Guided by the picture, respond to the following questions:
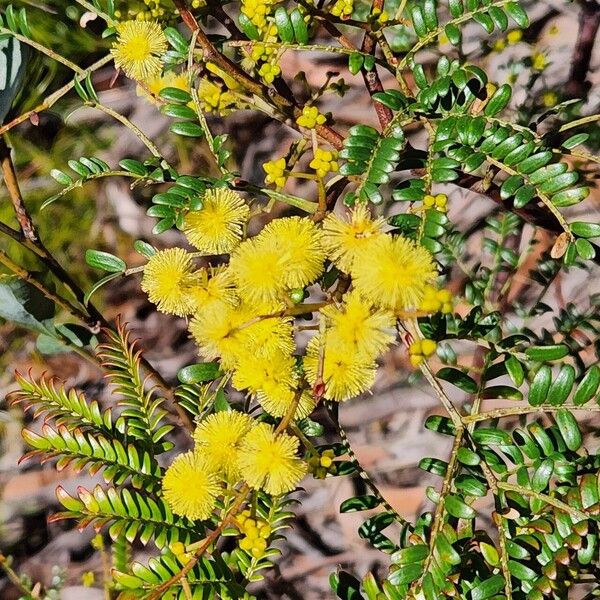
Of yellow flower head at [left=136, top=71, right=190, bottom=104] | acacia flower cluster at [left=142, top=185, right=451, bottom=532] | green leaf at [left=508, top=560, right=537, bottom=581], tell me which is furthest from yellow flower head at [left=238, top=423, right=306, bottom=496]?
yellow flower head at [left=136, top=71, right=190, bottom=104]

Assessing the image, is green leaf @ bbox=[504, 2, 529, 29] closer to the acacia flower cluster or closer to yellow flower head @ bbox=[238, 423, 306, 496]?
the acacia flower cluster

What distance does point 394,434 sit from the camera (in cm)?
175

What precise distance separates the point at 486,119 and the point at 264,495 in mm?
494

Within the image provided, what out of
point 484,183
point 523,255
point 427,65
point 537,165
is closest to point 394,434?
Answer: point 523,255

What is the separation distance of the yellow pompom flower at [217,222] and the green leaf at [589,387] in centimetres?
36

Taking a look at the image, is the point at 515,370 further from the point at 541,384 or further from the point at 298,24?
the point at 298,24

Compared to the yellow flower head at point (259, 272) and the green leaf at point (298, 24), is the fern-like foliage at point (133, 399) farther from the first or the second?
the green leaf at point (298, 24)

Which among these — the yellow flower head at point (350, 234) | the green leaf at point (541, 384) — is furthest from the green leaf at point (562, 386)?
the yellow flower head at point (350, 234)

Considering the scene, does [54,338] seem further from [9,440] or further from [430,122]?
[9,440]

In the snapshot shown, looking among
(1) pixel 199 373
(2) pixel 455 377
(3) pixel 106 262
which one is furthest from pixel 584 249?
(3) pixel 106 262

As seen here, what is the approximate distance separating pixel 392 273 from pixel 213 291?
0.18 metres

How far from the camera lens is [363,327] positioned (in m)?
0.62

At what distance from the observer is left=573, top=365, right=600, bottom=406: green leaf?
2.27 ft

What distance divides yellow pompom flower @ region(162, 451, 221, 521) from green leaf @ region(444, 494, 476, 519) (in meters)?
0.22
